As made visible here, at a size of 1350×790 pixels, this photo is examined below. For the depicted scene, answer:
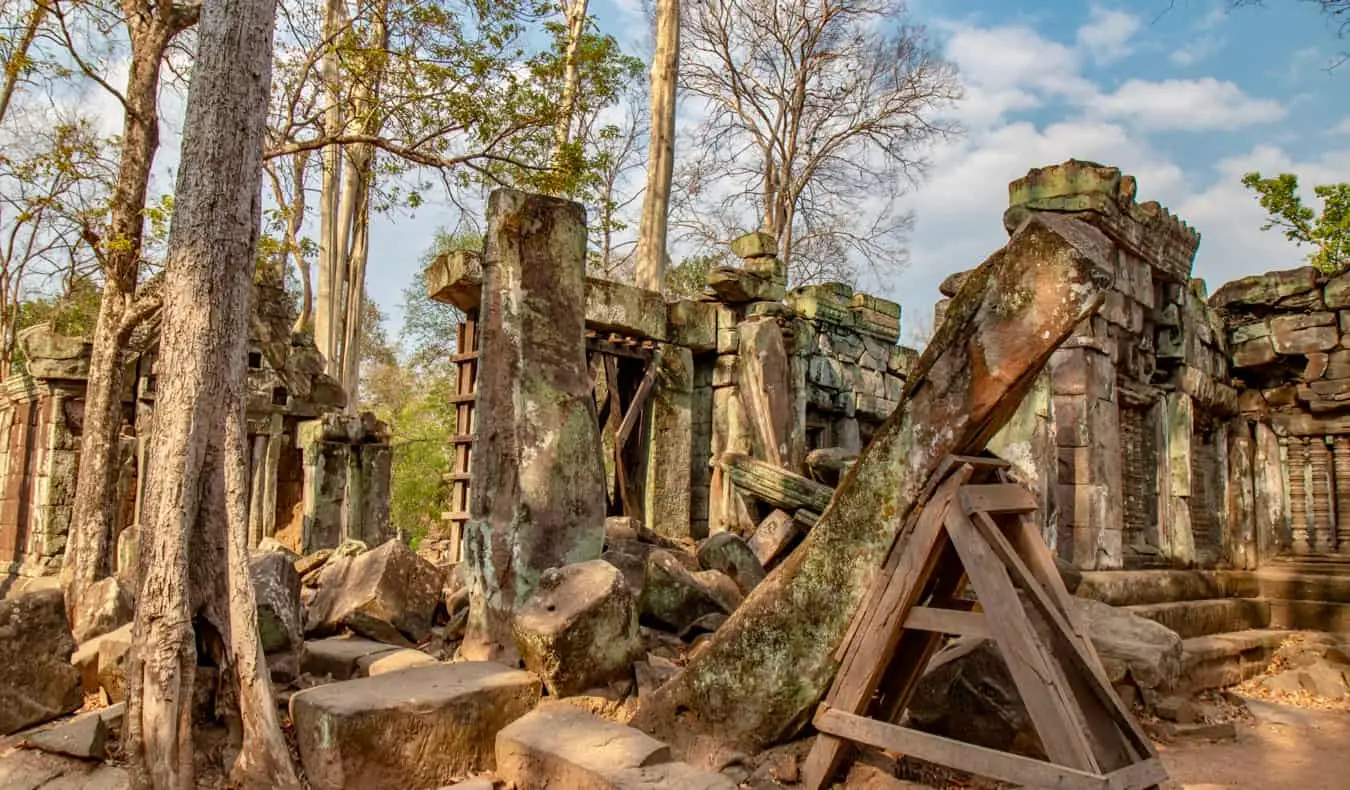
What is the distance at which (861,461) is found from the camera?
391 centimetres

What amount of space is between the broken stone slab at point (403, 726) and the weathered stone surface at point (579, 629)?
0.18 metres

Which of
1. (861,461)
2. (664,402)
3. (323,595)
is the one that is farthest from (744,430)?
(861,461)

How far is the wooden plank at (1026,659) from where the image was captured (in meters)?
3.04

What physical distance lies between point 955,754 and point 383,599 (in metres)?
3.80

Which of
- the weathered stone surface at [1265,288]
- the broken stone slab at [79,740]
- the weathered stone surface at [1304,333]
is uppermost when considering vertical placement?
the weathered stone surface at [1265,288]

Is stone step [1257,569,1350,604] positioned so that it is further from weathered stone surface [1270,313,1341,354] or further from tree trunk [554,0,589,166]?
tree trunk [554,0,589,166]

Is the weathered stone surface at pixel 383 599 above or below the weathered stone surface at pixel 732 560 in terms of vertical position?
below

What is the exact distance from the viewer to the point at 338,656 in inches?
203

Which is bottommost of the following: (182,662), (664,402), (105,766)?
(105,766)

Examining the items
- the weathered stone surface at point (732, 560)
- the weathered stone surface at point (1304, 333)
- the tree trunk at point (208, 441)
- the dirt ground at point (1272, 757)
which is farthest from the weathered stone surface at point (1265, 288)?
the tree trunk at point (208, 441)

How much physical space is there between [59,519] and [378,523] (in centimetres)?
379

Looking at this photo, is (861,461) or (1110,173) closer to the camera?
(861,461)

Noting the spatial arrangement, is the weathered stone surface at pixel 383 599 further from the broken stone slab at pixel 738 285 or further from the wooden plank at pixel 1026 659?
the broken stone slab at pixel 738 285

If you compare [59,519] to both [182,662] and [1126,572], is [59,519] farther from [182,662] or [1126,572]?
[1126,572]
